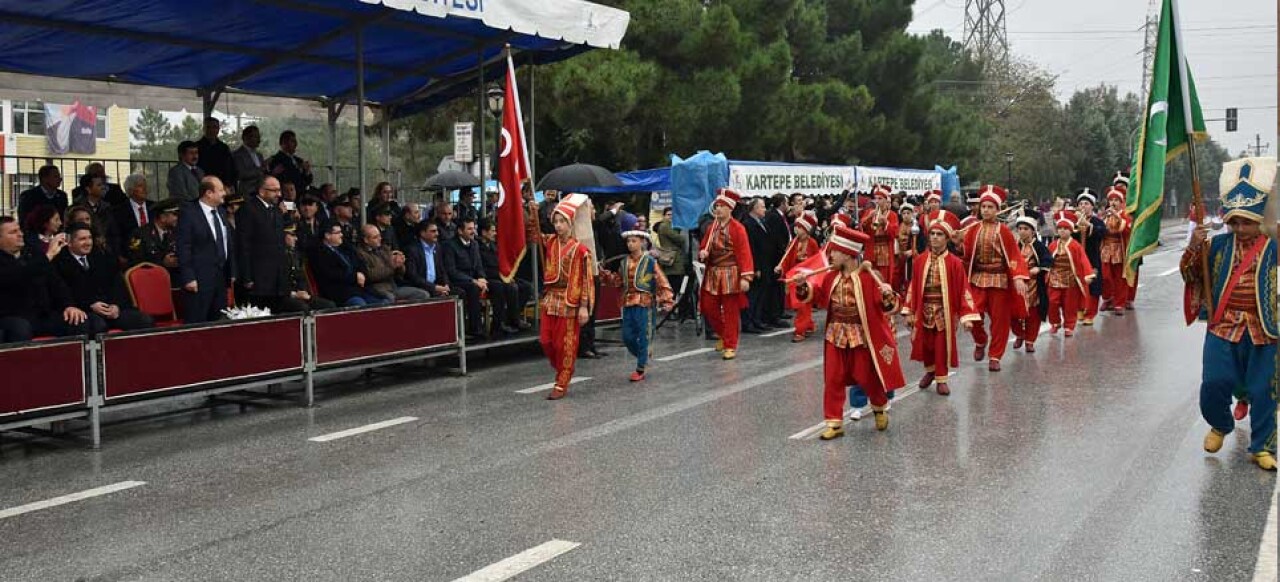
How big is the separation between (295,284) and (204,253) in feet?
4.64

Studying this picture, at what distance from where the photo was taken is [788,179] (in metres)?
22.9

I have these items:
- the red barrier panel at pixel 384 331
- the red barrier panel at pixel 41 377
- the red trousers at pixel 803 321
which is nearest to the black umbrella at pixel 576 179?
the red trousers at pixel 803 321

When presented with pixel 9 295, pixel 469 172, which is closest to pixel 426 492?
pixel 9 295

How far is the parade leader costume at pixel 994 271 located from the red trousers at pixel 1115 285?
6.73m

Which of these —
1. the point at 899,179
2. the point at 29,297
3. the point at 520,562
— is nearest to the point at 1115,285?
the point at 899,179

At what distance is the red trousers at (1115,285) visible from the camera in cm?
1786

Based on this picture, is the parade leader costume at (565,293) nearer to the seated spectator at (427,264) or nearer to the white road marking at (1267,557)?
the seated spectator at (427,264)

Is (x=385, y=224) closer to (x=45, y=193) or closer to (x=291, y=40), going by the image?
(x=291, y=40)

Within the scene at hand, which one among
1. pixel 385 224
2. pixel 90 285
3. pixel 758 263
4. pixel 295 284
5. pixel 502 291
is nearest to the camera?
pixel 90 285

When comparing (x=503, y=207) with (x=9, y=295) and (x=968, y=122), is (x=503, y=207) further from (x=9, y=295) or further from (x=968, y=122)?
(x=968, y=122)

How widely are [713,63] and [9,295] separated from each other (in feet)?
61.3

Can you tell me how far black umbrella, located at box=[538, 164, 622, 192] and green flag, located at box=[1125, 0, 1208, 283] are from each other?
9.98m

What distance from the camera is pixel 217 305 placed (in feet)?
33.2

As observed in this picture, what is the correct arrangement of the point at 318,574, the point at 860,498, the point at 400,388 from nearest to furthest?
the point at 318,574 → the point at 860,498 → the point at 400,388
